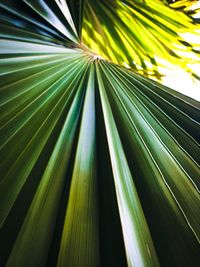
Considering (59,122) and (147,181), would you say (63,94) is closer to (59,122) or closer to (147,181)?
(59,122)

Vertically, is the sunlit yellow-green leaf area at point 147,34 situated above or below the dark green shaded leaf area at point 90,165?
above

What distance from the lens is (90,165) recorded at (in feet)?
1.51

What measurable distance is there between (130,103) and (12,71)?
33 cm

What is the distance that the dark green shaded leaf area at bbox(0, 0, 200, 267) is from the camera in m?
0.35

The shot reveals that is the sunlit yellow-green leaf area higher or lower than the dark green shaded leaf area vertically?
higher

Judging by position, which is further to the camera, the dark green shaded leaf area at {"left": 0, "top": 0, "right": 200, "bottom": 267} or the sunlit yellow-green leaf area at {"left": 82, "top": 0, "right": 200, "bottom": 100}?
the sunlit yellow-green leaf area at {"left": 82, "top": 0, "right": 200, "bottom": 100}

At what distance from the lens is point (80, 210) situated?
38 centimetres

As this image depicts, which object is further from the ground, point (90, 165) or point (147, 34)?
point (147, 34)

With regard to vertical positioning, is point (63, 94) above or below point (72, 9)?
below

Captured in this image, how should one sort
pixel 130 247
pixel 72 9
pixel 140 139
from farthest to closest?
pixel 72 9, pixel 140 139, pixel 130 247

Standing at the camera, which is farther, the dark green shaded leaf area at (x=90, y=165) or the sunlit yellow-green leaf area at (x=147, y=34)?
the sunlit yellow-green leaf area at (x=147, y=34)

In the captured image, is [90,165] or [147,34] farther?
[147,34]

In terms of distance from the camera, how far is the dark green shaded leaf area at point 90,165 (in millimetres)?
353

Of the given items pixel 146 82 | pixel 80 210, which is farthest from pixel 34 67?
pixel 80 210
